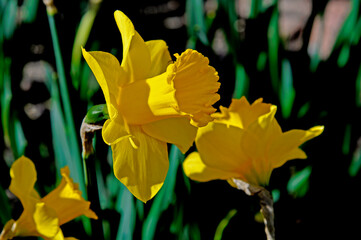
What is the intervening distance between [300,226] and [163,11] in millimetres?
1331

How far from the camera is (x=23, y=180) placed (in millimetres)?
760

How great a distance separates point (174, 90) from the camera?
25.8 inches

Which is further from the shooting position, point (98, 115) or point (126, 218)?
point (126, 218)

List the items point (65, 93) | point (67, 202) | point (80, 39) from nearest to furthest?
point (67, 202) < point (65, 93) < point (80, 39)

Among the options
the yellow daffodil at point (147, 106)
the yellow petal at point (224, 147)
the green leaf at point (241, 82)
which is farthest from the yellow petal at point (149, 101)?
the green leaf at point (241, 82)

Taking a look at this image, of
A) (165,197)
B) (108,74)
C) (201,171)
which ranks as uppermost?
(108,74)

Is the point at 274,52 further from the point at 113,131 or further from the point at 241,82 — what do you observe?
the point at 113,131

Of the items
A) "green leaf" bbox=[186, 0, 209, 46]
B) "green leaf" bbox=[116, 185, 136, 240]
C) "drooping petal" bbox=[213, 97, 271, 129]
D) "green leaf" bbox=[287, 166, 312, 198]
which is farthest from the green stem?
"green leaf" bbox=[287, 166, 312, 198]

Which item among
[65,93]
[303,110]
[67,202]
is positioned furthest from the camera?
[303,110]

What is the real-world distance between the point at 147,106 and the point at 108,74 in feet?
0.23

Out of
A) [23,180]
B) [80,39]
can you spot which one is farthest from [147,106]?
[80,39]

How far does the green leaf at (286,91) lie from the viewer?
1334mm

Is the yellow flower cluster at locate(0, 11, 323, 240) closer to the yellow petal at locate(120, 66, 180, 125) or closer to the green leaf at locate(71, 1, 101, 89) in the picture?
the yellow petal at locate(120, 66, 180, 125)

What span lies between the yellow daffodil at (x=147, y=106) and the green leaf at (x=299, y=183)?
2.04 ft
